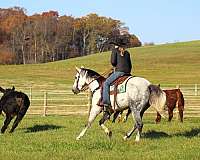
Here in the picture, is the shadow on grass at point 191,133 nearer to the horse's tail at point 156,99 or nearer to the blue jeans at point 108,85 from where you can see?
the horse's tail at point 156,99

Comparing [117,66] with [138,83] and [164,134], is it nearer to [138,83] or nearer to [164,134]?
[138,83]

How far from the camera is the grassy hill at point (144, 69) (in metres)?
59.3

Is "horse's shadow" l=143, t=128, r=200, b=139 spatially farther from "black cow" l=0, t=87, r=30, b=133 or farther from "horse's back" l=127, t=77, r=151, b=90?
"black cow" l=0, t=87, r=30, b=133

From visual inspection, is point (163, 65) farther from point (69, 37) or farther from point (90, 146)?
point (90, 146)

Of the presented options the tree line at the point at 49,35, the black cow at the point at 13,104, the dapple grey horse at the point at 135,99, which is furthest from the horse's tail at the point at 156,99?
the tree line at the point at 49,35

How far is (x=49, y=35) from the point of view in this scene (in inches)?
4633

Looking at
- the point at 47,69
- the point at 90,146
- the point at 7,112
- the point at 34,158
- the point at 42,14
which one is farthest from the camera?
the point at 42,14

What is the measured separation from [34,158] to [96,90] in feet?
12.7

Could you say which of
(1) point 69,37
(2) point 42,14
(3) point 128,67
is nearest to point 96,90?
(3) point 128,67

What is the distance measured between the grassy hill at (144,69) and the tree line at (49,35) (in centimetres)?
2115

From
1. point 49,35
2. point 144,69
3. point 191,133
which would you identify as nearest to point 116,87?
point 191,133

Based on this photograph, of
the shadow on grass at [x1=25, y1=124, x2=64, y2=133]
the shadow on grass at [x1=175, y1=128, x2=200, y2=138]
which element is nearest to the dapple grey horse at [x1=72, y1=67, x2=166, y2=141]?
the shadow on grass at [x1=175, y1=128, x2=200, y2=138]

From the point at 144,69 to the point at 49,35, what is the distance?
50531 millimetres

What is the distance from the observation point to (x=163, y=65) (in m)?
76.8
